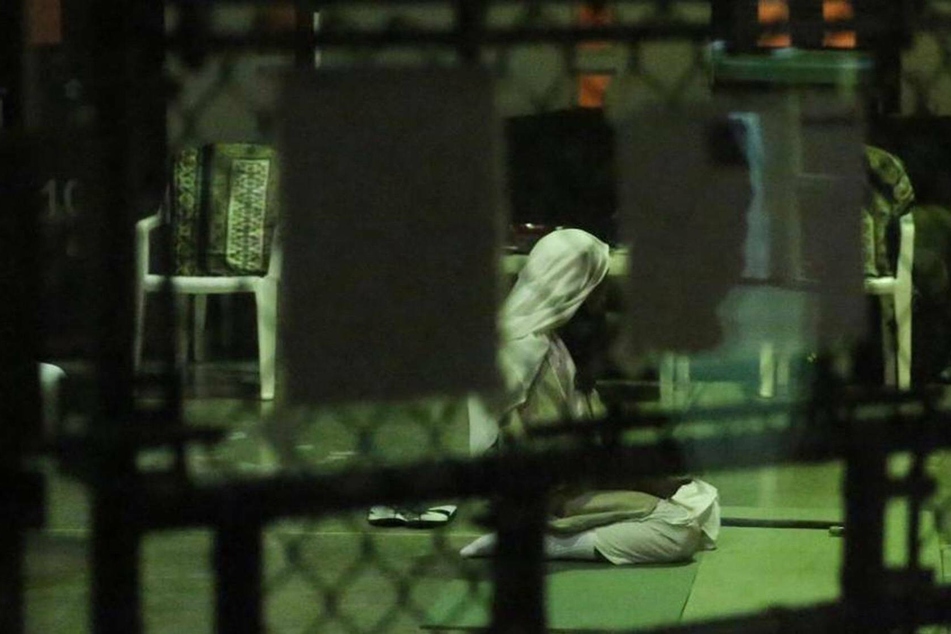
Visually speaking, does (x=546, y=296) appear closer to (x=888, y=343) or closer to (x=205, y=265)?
(x=888, y=343)

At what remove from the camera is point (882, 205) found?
3.20 metres

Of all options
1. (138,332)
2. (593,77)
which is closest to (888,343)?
(593,77)

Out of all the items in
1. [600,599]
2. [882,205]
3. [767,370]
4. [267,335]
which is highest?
[882,205]

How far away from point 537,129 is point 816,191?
14.5 inches

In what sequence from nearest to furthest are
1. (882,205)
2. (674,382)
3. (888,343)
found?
1. (674,382)
2. (882,205)
3. (888,343)

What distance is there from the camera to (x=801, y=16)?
7.53ft

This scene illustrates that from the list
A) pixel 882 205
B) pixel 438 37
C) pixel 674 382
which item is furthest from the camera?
pixel 882 205

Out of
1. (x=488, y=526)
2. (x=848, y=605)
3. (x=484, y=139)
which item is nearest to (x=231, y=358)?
(x=488, y=526)

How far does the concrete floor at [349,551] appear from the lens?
225 cm

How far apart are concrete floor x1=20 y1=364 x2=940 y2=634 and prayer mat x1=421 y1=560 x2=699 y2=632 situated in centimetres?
6

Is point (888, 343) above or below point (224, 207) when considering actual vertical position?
below

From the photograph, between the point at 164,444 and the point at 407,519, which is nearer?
the point at 164,444

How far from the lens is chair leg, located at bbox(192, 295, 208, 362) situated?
7.72 feet

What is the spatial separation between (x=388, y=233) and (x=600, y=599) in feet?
12.0
